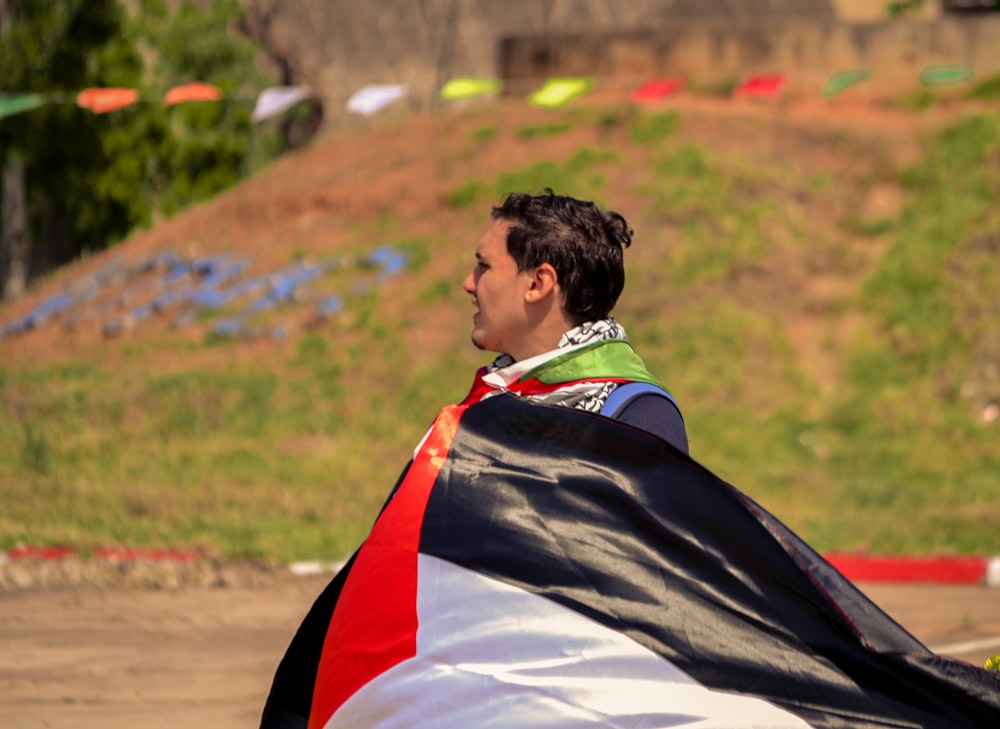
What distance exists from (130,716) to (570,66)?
1704 centimetres

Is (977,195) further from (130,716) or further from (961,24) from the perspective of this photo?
(130,716)

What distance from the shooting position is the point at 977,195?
18.3 meters

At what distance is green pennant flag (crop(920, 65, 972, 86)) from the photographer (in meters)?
18.6

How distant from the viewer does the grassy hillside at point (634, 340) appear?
12188 millimetres

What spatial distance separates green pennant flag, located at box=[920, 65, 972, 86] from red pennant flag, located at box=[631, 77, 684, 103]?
11.1ft

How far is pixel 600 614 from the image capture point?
276 centimetres

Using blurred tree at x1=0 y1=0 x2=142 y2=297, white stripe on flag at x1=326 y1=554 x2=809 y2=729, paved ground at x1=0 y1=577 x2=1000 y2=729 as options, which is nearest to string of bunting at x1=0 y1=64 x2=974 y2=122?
paved ground at x1=0 y1=577 x2=1000 y2=729

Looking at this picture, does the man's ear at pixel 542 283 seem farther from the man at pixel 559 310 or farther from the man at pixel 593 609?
the man at pixel 593 609

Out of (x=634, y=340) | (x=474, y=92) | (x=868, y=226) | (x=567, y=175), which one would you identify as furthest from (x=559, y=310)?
(x=567, y=175)

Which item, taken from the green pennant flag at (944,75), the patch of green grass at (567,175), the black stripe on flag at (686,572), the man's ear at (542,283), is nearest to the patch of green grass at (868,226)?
the green pennant flag at (944,75)

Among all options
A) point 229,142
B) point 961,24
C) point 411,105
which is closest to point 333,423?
point 961,24

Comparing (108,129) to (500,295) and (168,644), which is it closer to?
(168,644)

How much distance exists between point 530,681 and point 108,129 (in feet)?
120

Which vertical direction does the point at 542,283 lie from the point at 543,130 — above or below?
above
